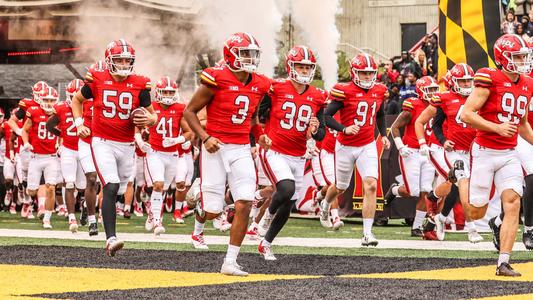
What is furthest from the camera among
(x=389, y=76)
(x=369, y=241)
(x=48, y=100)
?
(x=389, y=76)

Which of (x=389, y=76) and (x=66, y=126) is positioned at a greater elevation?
(x=389, y=76)

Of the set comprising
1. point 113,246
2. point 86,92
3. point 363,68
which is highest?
point 363,68

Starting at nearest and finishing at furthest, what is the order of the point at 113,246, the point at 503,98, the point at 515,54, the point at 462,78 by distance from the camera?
the point at 515,54
the point at 503,98
the point at 113,246
the point at 462,78

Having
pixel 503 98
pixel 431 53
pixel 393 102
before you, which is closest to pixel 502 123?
pixel 503 98

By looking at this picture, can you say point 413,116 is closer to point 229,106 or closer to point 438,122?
point 438,122

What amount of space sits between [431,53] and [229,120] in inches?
504

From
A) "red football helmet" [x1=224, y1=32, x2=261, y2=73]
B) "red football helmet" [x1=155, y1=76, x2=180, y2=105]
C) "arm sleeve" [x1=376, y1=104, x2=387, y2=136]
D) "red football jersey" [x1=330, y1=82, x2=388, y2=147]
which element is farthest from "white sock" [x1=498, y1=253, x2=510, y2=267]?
"red football helmet" [x1=155, y1=76, x2=180, y2=105]

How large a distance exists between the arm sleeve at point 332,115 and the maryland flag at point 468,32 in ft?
8.98

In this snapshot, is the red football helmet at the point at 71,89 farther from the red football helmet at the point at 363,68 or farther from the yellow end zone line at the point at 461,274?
the yellow end zone line at the point at 461,274

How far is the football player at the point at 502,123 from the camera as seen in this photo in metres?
8.17

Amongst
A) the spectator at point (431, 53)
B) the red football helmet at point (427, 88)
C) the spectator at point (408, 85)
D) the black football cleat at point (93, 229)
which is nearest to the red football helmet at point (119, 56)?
the black football cleat at point (93, 229)

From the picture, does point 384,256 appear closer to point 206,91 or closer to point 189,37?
point 206,91

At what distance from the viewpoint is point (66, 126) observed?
45.6ft

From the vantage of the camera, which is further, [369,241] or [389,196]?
[389,196]
